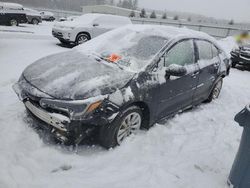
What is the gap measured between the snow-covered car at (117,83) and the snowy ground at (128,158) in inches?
9.8

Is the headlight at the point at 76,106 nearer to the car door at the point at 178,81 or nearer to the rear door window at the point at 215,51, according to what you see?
the car door at the point at 178,81

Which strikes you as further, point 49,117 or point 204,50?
point 204,50

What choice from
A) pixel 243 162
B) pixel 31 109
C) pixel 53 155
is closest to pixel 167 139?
pixel 243 162

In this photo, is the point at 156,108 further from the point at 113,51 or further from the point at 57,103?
the point at 57,103

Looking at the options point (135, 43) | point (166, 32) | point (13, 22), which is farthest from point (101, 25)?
point (13, 22)

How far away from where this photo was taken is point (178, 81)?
4.55m

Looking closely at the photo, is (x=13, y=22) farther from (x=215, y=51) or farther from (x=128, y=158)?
(x=128, y=158)

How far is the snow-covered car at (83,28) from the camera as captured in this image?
12125 millimetres

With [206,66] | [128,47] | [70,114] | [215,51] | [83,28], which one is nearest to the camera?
[70,114]

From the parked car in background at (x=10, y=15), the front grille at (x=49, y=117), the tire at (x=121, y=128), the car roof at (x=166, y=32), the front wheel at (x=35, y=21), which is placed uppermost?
the car roof at (x=166, y=32)

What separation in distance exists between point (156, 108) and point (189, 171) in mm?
1059

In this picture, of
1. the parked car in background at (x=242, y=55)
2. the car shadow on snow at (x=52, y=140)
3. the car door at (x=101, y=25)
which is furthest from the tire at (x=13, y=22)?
the car shadow on snow at (x=52, y=140)

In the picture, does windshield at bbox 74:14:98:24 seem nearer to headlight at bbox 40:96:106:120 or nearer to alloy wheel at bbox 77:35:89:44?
alloy wheel at bbox 77:35:89:44

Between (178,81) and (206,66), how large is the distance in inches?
44.7
